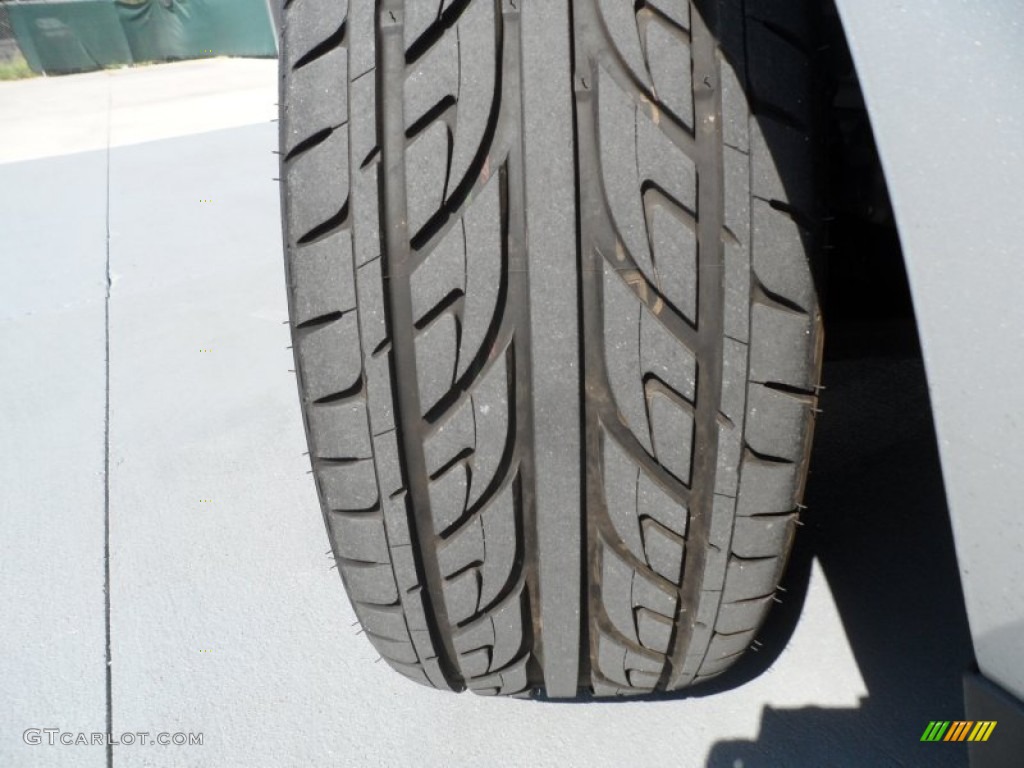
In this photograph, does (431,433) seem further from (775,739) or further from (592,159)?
(775,739)

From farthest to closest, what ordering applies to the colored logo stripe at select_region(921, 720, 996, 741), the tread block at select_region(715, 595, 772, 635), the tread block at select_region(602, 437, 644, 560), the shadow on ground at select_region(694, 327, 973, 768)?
1. the shadow on ground at select_region(694, 327, 973, 768)
2. the tread block at select_region(715, 595, 772, 635)
3. the tread block at select_region(602, 437, 644, 560)
4. the colored logo stripe at select_region(921, 720, 996, 741)

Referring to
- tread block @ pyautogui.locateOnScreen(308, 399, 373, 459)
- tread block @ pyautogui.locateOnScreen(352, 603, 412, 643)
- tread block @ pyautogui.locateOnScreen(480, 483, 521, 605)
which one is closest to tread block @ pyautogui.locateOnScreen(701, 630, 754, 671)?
tread block @ pyautogui.locateOnScreen(480, 483, 521, 605)

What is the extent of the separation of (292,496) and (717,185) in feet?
4.51

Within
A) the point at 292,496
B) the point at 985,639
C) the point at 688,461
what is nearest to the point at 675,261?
the point at 688,461

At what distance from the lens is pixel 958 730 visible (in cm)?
114

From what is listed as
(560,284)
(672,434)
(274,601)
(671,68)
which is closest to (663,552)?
(672,434)

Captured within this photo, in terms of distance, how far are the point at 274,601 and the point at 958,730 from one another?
1231mm

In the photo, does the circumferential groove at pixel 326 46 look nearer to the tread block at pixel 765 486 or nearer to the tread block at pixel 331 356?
the tread block at pixel 331 356

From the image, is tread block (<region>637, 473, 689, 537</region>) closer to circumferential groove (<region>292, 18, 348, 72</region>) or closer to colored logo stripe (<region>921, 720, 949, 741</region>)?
colored logo stripe (<region>921, 720, 949, 741</region>)

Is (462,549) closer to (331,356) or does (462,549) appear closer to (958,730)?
(331,356)

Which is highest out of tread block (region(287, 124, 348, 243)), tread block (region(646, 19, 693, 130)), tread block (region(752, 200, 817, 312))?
tread block (region(646, 19, 693, 130))

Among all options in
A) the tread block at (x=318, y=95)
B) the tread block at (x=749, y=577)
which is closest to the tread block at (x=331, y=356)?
the tread block at (x=318, y=95)

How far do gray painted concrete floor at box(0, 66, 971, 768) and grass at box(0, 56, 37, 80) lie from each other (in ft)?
40.8

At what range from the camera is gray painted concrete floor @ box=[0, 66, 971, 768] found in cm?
135
